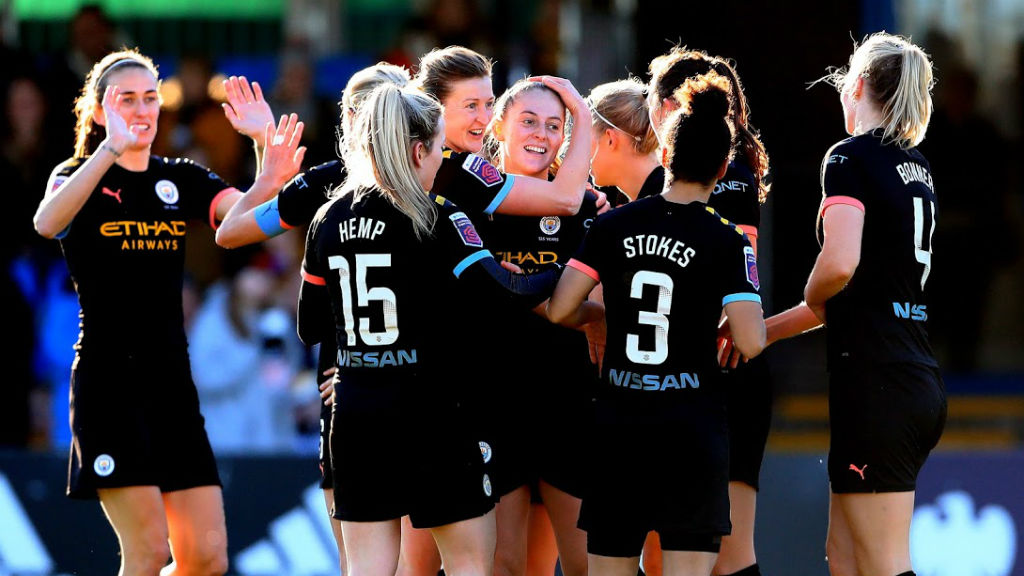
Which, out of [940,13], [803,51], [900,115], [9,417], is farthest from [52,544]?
[940,13]

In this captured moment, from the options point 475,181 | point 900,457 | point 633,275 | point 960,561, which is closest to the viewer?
point 633,275

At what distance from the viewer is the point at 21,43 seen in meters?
10.7

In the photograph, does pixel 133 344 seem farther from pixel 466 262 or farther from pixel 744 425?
pixel 744 425

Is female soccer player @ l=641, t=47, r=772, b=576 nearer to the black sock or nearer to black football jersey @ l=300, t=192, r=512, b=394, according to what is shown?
the black sock

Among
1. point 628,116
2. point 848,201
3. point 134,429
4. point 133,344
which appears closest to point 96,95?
point 133,344

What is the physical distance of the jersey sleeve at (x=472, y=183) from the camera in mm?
5039

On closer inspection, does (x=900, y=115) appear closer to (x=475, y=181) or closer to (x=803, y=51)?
(x=475, y=181)

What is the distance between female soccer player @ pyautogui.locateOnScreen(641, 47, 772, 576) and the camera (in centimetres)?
509

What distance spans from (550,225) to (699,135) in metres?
0.92

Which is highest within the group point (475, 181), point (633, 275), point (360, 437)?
point (475, 181)

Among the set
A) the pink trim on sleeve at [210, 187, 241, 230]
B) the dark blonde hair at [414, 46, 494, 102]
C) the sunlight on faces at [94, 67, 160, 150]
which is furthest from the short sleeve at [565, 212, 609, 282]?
the sunlight on faces at [94, 67, 160, 150]

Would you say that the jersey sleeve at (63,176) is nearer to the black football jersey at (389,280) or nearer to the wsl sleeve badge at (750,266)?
the black football jersey at (389,280)

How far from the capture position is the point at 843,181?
4746mm

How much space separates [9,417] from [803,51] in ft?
18.6
